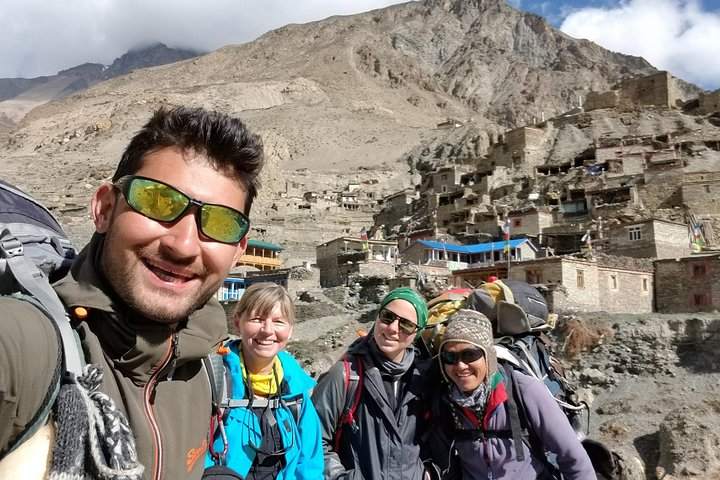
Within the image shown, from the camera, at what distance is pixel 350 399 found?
11.7ft

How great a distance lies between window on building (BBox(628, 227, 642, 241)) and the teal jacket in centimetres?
2824

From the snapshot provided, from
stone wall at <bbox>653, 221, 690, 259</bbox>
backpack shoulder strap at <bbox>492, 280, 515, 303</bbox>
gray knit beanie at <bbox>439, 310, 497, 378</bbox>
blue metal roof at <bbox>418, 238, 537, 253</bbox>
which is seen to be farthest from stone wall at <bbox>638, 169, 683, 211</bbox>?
gray knit beanie at <bbox>439, 310, 497, 378</bbox>

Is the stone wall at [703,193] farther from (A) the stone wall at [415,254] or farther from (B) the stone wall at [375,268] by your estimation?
(B) the stone wall at [375,268]

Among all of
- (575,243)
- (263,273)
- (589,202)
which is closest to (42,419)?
(263,273)

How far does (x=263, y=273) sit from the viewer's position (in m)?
32.1

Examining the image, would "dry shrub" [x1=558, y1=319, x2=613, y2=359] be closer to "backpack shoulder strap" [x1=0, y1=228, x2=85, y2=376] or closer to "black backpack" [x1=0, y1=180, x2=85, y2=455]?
"black backpack" [x1=0, y1=180, x2=85, y2=455]

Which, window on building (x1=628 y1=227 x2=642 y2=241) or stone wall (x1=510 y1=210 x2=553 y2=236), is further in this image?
stone wall (x1=510 y1=210 x2=553 y2=236)

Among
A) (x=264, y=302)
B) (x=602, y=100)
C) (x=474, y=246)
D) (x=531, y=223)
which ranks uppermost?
(x=602, y=100)

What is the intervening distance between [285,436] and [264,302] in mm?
855

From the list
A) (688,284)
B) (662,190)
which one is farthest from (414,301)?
(662,190)

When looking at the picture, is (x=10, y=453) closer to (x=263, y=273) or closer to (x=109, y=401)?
(x=109, y=401)

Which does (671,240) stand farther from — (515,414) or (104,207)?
(104,207)

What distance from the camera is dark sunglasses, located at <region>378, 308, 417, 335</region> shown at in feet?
12.1

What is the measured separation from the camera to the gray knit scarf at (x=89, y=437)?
3.94 ft
